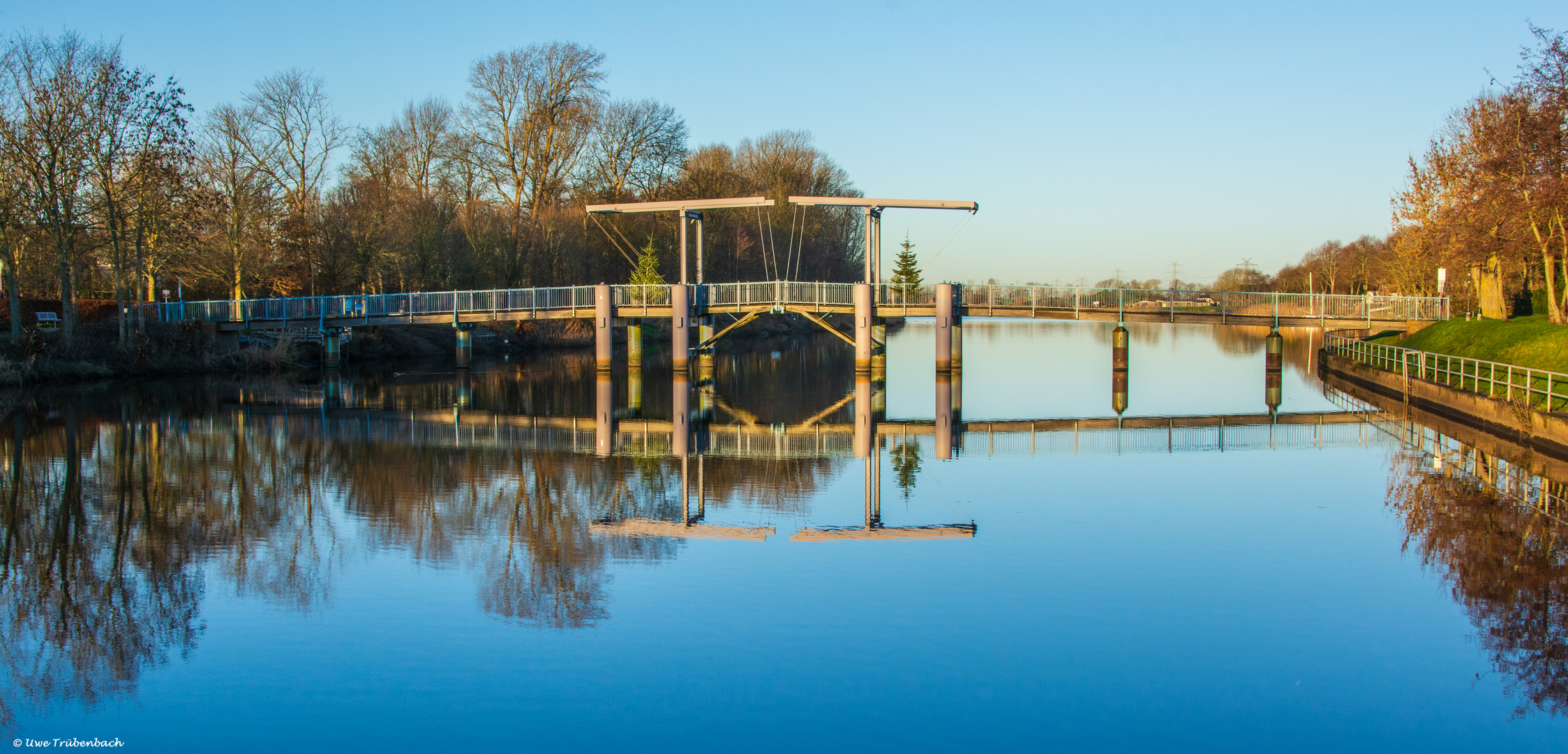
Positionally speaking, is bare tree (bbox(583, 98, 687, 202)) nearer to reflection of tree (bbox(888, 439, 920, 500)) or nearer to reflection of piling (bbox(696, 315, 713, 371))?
reflection of piling (bbox(696, 315, 713, 371))

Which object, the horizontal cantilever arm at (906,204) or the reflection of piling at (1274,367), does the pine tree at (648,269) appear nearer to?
the horizontal cantilever arm at (906,204)

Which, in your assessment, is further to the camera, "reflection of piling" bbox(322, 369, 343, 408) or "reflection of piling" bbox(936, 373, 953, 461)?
"reflection of piling" bbox(322, 369, 343, 408)

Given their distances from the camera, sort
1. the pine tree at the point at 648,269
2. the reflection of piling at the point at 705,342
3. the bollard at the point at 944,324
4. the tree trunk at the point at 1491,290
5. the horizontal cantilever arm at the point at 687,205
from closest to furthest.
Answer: the horizontal cantilever arm at the point at 687,205 → the bollard at the point at 944,324 → the reflection of piling at the point at 705,342 → the tree trunk at the point at 1491,290 → the pine tree at the point at 648,269

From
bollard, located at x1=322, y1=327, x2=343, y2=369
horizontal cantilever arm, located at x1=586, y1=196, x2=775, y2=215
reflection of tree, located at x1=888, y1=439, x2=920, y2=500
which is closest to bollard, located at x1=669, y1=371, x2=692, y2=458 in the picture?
reflection of tree, located at x1=888, y1=439, x2=920, y2=500

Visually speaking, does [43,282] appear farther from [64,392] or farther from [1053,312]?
[1053,312]

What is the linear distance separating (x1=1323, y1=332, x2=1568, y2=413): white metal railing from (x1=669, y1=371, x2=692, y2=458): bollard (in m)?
13.2

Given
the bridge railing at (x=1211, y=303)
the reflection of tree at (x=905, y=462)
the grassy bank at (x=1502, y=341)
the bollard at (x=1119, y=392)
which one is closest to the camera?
the reflection of tree at (x=905, y=462)

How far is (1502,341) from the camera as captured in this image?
980 inches

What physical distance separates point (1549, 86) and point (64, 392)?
3599 cm

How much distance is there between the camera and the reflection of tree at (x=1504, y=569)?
7414 millimetres

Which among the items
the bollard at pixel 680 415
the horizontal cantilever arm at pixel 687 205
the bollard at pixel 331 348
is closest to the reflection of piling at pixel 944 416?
the bollard at pixel 680 415

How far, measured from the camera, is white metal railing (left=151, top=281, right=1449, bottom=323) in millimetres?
32281

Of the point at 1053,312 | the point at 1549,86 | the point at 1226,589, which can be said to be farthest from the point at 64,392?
the point at 1549,86

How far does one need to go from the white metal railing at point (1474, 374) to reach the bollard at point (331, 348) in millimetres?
32637
